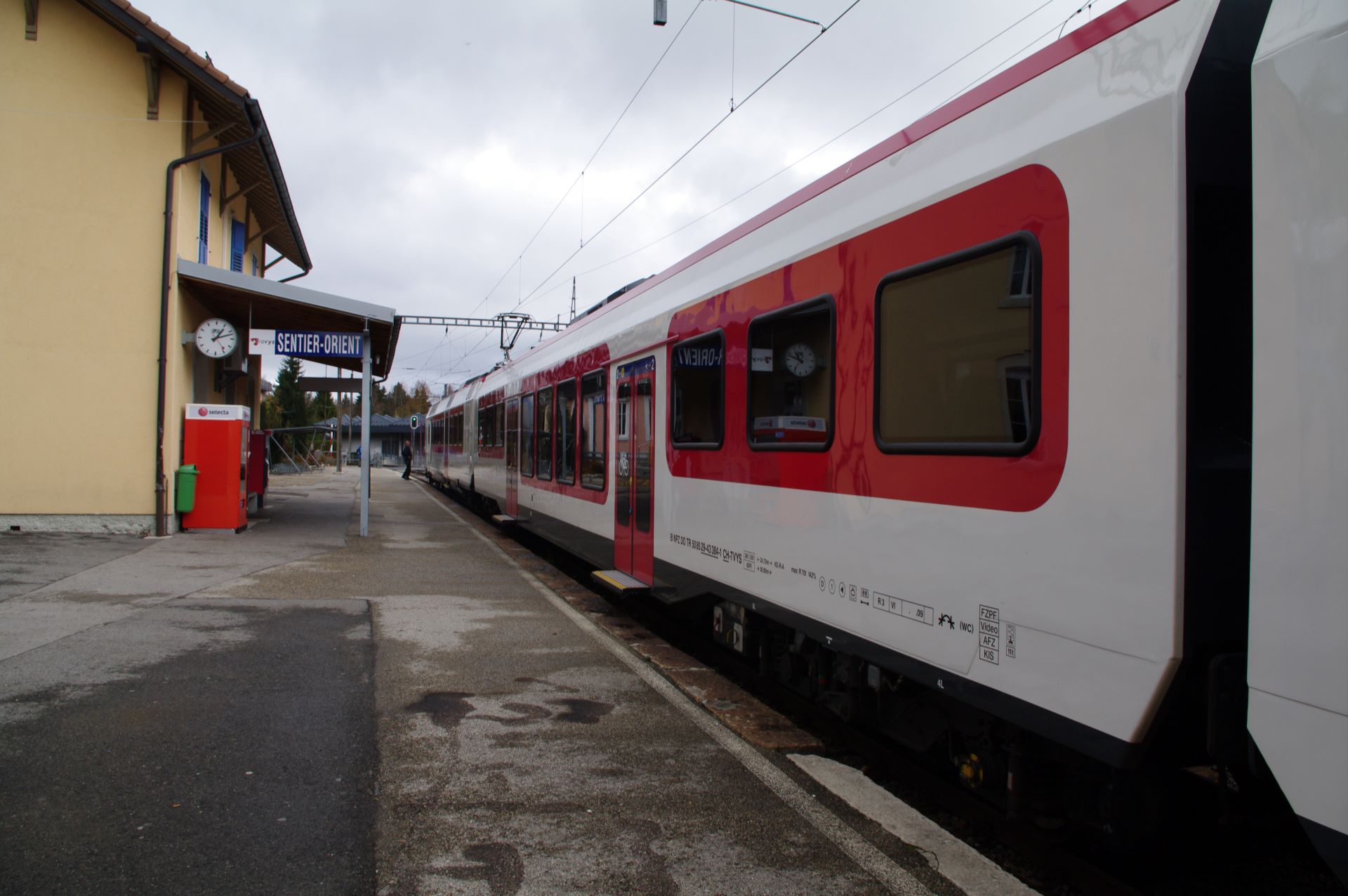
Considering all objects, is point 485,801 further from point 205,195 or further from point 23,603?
point 205,195

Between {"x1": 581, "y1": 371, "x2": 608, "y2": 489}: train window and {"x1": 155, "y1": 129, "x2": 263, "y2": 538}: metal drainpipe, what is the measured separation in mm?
6836

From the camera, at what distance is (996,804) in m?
4.10

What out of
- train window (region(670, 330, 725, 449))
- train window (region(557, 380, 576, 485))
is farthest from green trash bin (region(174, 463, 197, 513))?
train window (region(670, 330, 725, 449))

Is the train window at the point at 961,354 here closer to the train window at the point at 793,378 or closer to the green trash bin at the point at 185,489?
the train window at the point at 793,378

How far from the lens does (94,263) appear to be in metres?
12.7

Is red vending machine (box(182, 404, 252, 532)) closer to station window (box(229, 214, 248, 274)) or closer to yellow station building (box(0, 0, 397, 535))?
yellow station building (box(0, 0, 397, 535))

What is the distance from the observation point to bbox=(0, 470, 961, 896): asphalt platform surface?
333cm

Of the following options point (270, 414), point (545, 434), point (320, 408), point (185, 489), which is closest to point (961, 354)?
point (545, 434)

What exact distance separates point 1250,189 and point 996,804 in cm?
269

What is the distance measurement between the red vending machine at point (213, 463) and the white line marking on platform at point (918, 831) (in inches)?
445

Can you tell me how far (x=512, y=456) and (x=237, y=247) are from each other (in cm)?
857

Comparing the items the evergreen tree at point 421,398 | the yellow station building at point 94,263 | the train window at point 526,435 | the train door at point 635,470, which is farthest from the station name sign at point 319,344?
the evergreen tree at point 421,398

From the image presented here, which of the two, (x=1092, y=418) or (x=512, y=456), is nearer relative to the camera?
(x=1092, y=418)

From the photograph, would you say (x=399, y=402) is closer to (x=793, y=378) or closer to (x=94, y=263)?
(x=94, y=263)
